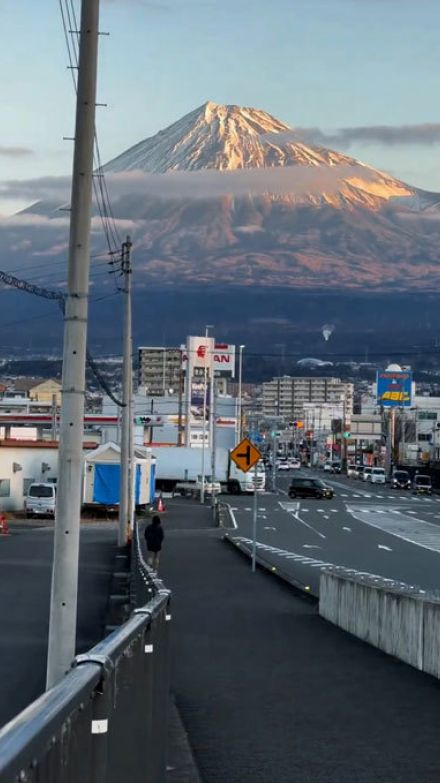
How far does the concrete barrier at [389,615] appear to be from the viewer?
15987mm

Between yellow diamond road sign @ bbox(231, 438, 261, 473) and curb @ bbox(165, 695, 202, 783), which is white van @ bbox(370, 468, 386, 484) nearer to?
yellow diamond road sign @ bbox(231, 438, 261, 473)

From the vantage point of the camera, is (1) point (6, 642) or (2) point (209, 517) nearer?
(1) point (6, 642)

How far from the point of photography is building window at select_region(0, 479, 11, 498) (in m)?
71.0

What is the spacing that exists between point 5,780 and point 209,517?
6662 cm

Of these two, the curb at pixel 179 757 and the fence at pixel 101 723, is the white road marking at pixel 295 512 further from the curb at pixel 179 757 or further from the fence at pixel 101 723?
the fence at pixel 101 723

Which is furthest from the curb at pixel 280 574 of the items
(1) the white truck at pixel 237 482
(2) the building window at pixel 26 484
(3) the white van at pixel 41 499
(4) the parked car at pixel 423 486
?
(4) the parked car at pixel 423 486

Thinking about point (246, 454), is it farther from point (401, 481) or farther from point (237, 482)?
point (401, 481)

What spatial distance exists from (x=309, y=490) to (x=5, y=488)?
30.4 meters

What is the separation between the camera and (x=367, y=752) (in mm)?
11367

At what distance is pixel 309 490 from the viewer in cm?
9644

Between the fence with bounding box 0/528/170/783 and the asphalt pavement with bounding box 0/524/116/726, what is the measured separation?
645cm

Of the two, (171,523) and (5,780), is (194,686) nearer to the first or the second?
(5,780)

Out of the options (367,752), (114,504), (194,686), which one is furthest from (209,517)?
(367,752)

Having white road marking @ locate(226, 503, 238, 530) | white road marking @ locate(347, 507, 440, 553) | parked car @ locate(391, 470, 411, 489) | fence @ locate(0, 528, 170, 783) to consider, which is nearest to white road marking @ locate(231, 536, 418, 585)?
white road marking @ locate(347, 507, 440, 553)
